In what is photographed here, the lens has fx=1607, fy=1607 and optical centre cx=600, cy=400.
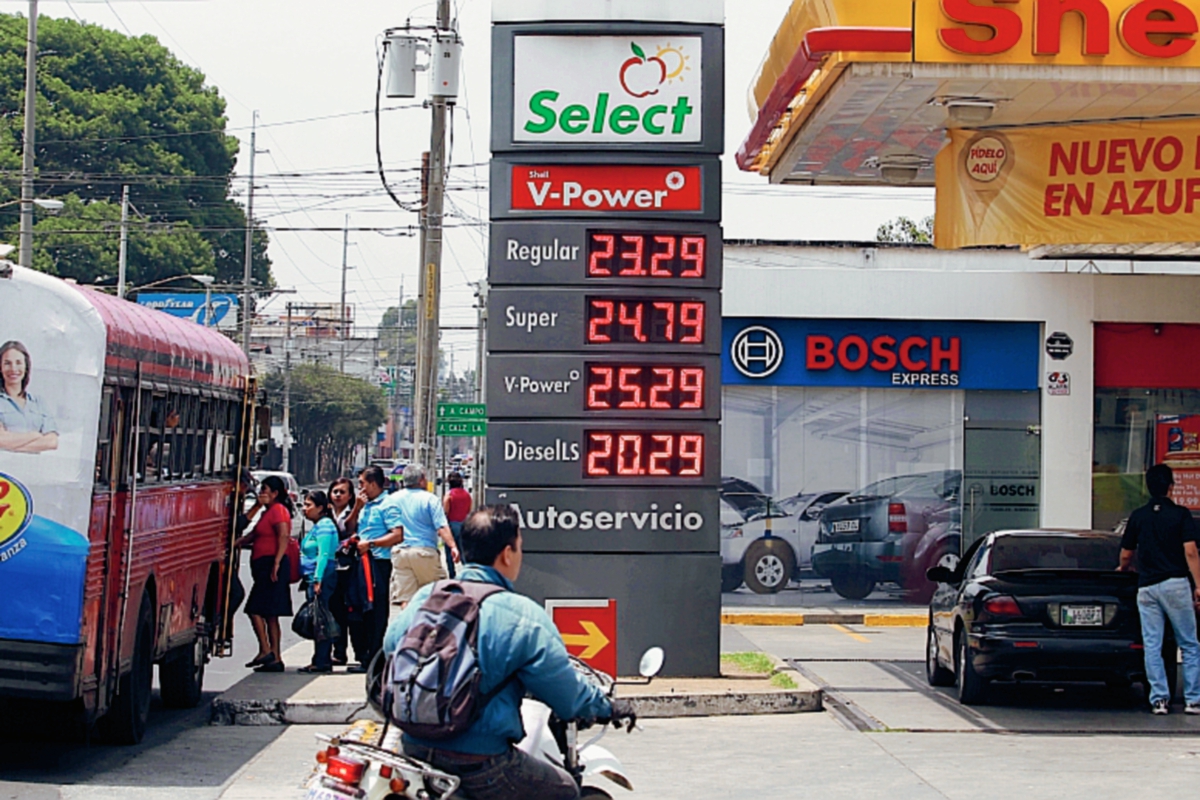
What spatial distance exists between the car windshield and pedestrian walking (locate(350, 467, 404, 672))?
508 cm

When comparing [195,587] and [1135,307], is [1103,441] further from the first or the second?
[195,587]

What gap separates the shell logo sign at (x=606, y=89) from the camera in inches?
516

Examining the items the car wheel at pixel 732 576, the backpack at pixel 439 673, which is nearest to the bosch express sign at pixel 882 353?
the car wheel at pixel 732 576

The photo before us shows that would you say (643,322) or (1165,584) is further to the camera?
(643,322)

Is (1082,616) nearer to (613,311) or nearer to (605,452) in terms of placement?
(605,452)

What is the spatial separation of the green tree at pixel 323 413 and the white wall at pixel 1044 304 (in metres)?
67.8

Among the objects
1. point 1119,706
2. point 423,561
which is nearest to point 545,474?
point 423,561

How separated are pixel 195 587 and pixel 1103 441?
1444 centimetres

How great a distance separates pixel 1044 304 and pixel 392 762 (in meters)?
18.9

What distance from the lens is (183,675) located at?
1293 cm

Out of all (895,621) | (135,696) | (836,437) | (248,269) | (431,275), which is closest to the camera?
(135,696)

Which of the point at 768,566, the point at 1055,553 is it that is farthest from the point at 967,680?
the point at 768,566

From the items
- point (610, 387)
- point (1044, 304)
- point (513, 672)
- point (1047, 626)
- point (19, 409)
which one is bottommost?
point (1047, 626)

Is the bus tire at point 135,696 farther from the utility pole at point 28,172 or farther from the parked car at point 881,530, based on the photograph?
the utility pole at point 28,172
